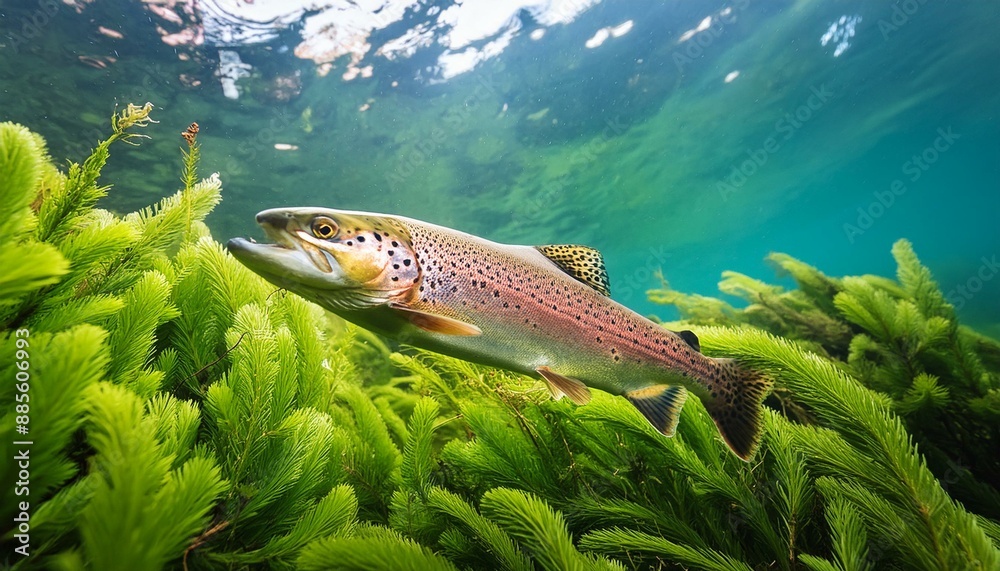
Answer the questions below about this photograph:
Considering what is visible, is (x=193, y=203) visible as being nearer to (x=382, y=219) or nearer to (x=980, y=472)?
(x=382, y=219)

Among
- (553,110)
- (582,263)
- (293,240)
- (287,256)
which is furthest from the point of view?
(553,110)

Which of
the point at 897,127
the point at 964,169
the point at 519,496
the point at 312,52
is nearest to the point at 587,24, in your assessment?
the point at 312,52

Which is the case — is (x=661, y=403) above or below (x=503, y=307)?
below

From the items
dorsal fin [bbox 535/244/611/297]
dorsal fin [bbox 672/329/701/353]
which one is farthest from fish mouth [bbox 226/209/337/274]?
dorsal fin [bbox 672/329/701/353]

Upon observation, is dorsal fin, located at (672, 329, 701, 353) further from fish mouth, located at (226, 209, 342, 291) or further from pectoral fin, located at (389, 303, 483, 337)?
fish mouth, located at (226, 209, 342, 291)

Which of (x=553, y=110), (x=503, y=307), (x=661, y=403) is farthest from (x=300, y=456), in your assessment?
(x=553, y=110)

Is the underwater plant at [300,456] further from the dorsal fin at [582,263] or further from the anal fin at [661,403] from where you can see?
the dorsal fin at [582,263]

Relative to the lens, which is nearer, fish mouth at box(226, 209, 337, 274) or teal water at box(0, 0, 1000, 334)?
fish mouth at box(226, 209, 337, 274)

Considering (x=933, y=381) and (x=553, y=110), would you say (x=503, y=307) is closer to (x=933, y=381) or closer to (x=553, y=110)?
(x=933, y=381)
